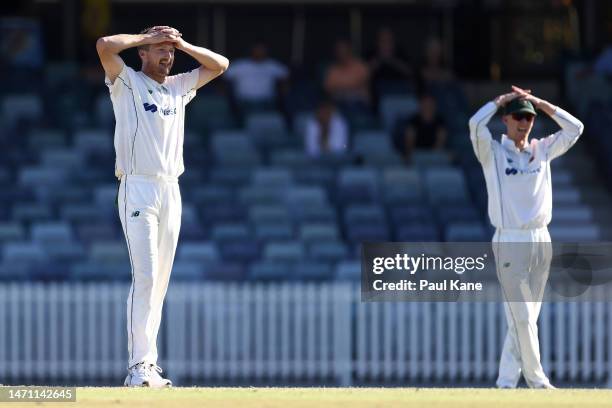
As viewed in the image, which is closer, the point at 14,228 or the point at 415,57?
the point at 14,228

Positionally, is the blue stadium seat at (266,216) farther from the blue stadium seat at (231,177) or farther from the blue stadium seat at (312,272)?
the blue stadium seat at (312,272)

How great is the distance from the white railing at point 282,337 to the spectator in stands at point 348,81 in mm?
3532

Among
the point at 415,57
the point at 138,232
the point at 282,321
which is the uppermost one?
the point at 415,57

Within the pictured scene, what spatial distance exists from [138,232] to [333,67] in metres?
10.4

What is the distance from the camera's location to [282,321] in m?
17.9

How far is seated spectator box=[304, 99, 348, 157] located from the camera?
19891 millimetres

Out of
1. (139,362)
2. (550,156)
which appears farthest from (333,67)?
(139,362)

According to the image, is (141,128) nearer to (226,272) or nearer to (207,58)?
(207,58)

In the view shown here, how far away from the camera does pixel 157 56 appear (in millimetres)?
10906

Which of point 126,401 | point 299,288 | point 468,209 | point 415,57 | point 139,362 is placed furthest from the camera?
point 415,57

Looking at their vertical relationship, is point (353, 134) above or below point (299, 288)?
above

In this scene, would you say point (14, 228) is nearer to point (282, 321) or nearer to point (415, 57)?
point (282, 321)

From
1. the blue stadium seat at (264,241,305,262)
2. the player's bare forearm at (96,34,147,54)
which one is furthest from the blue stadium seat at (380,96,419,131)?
the player's bare forearm at (96,34,147,54)

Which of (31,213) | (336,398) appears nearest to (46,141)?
(31,213)
